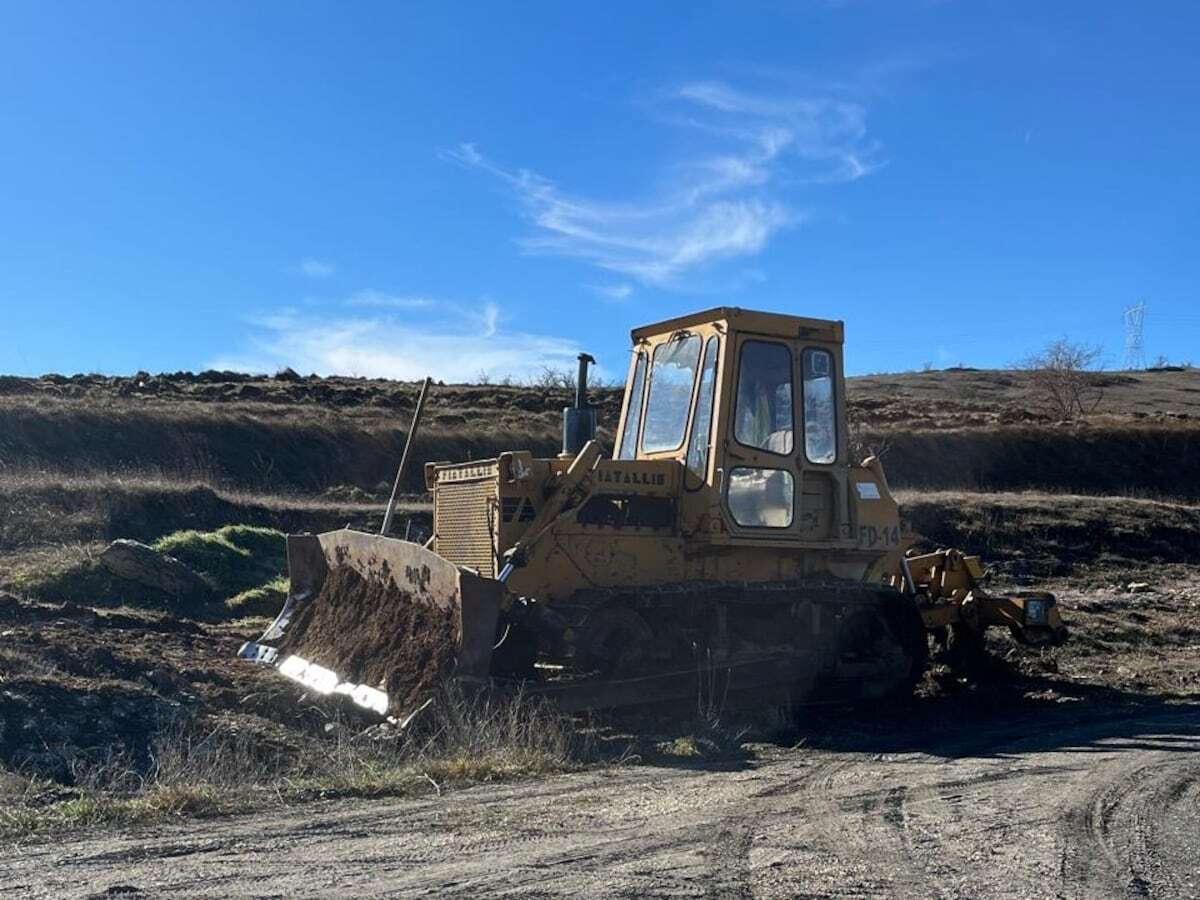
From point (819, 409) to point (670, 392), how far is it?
1.35 metres

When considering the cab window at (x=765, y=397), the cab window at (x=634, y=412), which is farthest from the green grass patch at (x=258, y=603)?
Result: the cab window at (x=765, y=397)

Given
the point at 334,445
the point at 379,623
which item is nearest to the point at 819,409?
the point at 379,623

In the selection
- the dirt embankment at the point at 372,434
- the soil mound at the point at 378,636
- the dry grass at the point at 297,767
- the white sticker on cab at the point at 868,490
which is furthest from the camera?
the dirt embankment at the point at 372,434

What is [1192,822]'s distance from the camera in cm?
686

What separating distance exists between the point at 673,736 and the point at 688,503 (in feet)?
6.64

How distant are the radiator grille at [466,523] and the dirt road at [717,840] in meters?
2.78

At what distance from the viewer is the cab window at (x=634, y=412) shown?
11.9 meters

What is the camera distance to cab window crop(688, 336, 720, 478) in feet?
35.4

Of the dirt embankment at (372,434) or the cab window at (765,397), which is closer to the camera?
the cab window at (765,397)

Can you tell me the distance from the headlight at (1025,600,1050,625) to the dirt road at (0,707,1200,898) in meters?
3.97

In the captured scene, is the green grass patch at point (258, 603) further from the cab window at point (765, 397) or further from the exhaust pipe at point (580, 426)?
the cab window at point (765, 397)

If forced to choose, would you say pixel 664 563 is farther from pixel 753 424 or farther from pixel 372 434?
pixel 372 434

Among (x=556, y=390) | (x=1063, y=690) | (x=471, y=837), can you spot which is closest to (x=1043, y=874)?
(x=471, y=837)

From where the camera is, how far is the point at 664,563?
10.7 meters
